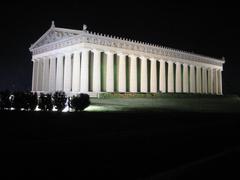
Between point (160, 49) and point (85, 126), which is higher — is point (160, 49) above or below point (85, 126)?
above

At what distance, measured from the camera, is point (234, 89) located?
2960 inches

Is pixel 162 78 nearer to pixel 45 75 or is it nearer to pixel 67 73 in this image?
pixel 67 73

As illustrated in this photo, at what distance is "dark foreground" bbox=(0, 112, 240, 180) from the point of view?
6.47 metres

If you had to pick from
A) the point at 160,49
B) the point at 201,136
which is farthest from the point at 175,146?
the point at 160,49

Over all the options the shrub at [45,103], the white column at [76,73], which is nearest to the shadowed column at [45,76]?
the white column at [76,73]

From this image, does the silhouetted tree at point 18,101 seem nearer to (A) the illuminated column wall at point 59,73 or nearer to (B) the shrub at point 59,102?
(B) the shrub at point 59,102

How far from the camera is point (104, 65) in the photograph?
46.2 m

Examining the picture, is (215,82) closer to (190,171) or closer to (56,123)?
(56,123)

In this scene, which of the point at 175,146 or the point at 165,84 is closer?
the point at 175,146

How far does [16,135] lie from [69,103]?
1225cm

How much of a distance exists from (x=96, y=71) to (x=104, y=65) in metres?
3.21

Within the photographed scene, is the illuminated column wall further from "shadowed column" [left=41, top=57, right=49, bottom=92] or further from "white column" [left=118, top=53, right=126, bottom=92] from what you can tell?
"white column" [left=118, top=53, right=126, bottom=92]

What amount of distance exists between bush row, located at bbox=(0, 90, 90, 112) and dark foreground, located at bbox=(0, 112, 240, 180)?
884cm

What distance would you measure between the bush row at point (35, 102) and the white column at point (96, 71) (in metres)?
20.0
